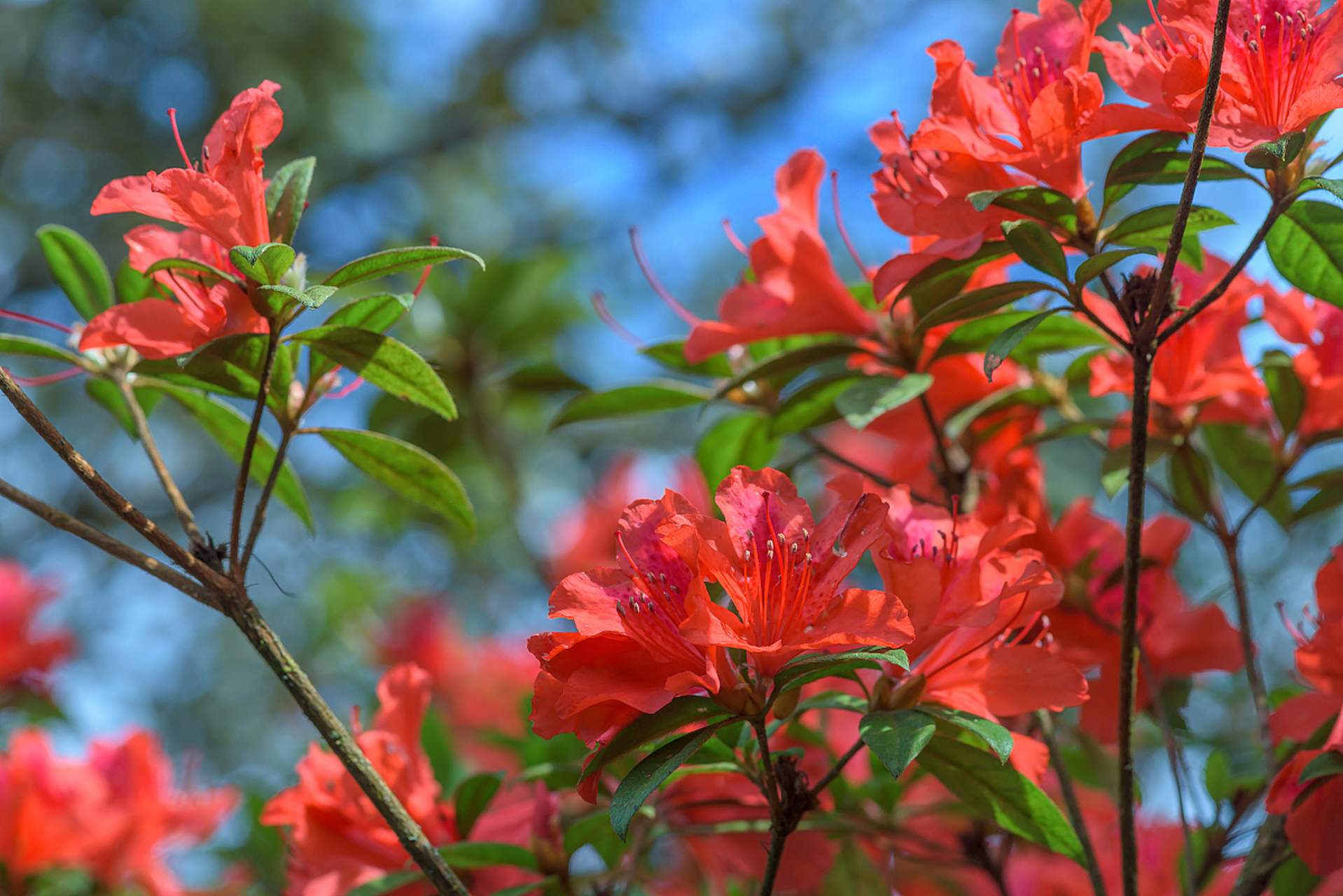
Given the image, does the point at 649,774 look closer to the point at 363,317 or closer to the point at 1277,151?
the point at 363,317

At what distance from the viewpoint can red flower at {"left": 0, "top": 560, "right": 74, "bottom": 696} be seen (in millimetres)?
2209

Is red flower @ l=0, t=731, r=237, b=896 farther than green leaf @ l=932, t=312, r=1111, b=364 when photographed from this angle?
Yes

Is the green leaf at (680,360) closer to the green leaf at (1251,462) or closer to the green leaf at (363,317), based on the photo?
the green leaf at (363,317)

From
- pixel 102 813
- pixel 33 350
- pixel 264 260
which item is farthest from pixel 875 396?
pixel 102 813

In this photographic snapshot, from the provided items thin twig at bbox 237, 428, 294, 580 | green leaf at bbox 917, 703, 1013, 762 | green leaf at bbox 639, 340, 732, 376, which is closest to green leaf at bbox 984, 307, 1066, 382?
green leaf at bbox 917, 703, 1013, 762

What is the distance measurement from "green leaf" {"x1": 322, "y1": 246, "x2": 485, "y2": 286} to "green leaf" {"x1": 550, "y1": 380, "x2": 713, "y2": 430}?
50 cm

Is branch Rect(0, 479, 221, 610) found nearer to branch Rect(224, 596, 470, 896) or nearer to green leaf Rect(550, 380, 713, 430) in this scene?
branch Rect(224, 596, 470, 896)

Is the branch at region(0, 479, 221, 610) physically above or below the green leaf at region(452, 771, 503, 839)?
above

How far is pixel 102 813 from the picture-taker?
1.82m

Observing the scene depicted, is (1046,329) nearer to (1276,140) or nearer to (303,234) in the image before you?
(1276,140)

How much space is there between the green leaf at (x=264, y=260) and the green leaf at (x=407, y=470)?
10.9 inches

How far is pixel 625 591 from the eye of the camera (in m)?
0.81

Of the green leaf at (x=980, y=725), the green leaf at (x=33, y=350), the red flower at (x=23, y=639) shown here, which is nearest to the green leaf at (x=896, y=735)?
the green leaf at (x=980, y=725)

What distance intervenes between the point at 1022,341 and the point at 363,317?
0.70 metres
